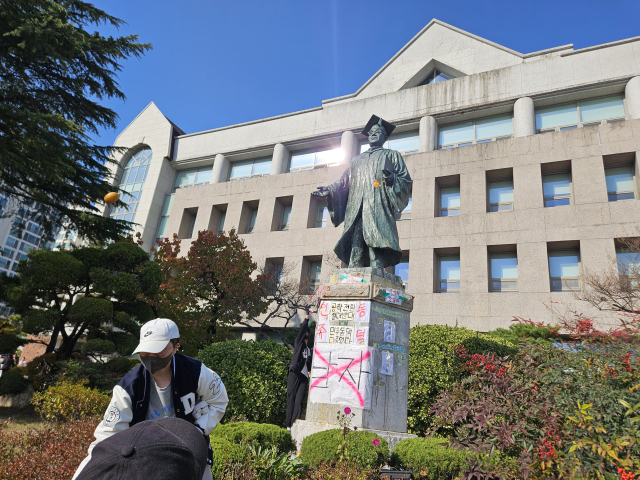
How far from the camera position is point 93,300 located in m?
10.9

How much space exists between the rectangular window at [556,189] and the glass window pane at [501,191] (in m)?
1.36

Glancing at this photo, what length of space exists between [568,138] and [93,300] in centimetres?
1855

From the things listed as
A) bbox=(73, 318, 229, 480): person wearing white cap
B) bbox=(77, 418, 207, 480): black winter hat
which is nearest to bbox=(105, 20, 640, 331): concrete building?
bbox=(73, 318, 229, 480): person wearing white cap

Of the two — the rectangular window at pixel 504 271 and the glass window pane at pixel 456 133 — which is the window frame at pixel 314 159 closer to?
the glass window pane at pixel 456 133

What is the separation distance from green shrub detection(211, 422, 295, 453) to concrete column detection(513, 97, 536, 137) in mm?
18316

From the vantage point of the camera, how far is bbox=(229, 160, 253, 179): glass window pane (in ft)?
87.1

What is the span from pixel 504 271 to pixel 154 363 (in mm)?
18099

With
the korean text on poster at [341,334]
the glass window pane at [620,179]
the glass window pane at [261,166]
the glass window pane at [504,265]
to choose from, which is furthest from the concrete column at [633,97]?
the korean text on poster at [341,334]

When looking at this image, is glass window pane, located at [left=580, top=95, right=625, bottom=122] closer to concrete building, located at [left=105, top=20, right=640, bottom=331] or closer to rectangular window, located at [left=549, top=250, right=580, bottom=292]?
concrete building, located at [left=105, top=20, right=640, bottom=331]

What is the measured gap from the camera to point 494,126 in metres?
20.6

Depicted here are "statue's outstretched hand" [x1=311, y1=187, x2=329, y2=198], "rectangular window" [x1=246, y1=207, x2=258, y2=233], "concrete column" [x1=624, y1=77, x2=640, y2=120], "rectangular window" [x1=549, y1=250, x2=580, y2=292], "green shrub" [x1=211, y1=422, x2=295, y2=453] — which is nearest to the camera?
"green shrub" [x1=211, y1=422, x2=295, y2=453]

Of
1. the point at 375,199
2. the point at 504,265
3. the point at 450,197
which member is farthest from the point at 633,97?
the point at 375,199

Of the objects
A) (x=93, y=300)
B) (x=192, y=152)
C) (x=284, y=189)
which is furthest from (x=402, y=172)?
(x=192, y=152)

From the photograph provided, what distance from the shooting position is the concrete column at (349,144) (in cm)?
2271
